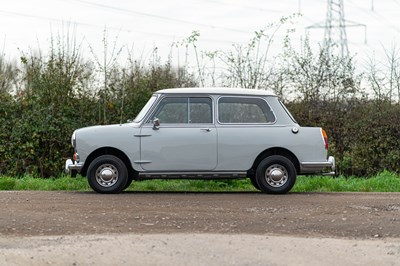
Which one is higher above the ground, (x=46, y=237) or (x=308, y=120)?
(x=308, y=120)

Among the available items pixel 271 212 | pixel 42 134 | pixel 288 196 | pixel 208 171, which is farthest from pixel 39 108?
pixel 271 212

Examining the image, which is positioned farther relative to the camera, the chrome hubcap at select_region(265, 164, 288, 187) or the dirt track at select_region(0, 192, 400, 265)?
the chrome hubcap at select_region(265, 164, 288, 187)

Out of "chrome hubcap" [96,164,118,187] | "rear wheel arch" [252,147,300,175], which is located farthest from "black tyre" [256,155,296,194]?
"chrome hubcap" [96,164,118,187]

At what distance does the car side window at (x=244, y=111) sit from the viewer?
15523 mm

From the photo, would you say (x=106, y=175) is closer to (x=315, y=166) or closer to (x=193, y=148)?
(x=193, y=148)

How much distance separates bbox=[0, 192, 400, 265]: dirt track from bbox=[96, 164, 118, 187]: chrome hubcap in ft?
1.05

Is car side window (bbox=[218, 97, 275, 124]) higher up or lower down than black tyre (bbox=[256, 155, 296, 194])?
higher up

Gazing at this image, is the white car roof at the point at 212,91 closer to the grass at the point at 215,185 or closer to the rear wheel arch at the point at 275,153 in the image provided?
the rear wheel arch at the point at 275,153

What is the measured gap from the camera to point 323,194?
624 inches

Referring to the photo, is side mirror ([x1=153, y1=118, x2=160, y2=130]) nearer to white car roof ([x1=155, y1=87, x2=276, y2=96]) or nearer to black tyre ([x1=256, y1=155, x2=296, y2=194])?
white car roof ([x1=155, y1=87, x2=276, y2=96])

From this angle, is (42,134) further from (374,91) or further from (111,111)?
(374,91)

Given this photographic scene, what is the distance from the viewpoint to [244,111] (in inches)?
615

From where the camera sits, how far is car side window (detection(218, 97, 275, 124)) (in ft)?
50.9

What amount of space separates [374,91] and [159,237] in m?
12.0
